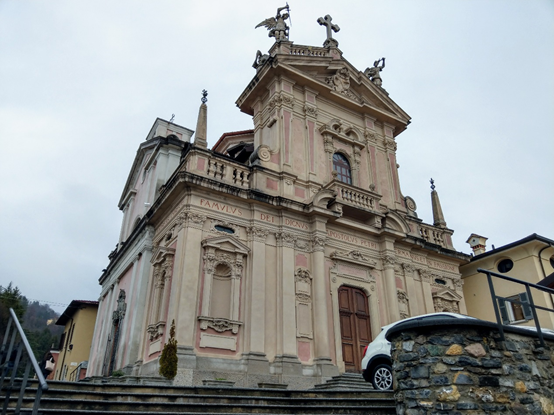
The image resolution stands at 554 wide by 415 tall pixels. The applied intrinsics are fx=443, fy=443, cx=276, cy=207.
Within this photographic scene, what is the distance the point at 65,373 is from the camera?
28.1 meters

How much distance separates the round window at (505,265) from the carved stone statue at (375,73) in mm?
10866

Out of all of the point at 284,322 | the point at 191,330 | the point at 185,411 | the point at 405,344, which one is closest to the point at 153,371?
the point at 191,330

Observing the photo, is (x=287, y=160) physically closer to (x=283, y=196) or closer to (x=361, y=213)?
(x=283, y=196)

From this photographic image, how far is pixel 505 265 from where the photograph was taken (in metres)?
21.8

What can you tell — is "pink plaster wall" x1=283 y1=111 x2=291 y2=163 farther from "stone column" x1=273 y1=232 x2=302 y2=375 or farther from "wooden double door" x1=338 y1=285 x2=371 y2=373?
"wooden double door" x1=338 y1=285 x2=371 y2=373

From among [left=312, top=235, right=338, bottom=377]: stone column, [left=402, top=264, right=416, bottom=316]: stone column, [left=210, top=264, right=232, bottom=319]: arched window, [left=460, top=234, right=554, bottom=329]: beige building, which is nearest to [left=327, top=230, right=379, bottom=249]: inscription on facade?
[left=312, top=235, right=338, bottom=377]: stone column

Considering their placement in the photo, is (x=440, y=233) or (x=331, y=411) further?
(x=440, y=233)

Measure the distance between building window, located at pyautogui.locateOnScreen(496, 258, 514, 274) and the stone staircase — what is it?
14611 millimetres

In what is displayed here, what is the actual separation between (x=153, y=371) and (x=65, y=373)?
18188mm

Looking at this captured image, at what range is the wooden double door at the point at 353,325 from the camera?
16094mm

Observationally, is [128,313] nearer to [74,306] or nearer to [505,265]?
[74,306]

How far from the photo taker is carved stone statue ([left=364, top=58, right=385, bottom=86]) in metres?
23.2

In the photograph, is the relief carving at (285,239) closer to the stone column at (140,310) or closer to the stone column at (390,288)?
the stone column at (390,288)

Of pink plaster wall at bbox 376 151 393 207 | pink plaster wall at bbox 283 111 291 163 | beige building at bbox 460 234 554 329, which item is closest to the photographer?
pink plaster wall at bbox 283 111 291 163
